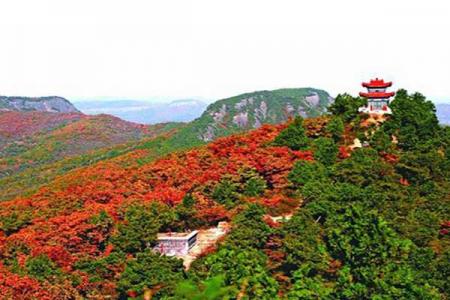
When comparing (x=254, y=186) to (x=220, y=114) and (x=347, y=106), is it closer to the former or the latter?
(x=347, y=106)

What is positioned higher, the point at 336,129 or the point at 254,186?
the point at 336,129

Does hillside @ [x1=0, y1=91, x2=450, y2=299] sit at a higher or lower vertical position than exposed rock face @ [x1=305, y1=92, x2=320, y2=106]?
higher

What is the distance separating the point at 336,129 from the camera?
2831 cm

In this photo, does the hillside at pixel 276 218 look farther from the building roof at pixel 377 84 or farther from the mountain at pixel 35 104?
the mountain at pixel 35 104

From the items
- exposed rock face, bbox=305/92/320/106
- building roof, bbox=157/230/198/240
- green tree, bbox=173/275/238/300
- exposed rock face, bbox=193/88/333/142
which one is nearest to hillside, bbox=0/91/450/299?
building roof, bbox=157/230/198/240

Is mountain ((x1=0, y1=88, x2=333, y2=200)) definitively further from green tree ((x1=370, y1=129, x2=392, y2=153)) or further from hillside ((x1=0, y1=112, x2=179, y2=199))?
green tree ((x1=370, y1=129, x2=392, y2=153))

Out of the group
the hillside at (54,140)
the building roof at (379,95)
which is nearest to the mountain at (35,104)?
the hillside at (54,140)

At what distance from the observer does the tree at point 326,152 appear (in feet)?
82.9

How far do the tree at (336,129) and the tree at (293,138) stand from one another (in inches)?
48.5

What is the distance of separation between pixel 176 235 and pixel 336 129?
10.6m

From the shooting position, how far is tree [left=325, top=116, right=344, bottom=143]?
28328 mm

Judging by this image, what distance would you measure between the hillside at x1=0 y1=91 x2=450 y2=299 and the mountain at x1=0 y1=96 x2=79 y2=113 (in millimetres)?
149390

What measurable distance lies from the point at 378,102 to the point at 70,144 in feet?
257

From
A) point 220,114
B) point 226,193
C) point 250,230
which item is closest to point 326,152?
point 226,193
